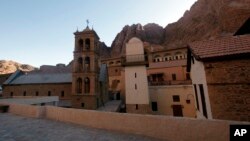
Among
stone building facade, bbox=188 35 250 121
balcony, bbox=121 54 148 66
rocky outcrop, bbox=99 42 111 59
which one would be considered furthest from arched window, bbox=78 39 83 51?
rocky outcrop, bbox=99 42 111 59

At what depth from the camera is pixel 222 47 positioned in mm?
8219

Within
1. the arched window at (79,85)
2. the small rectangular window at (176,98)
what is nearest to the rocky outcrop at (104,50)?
the arched window at (79,85)

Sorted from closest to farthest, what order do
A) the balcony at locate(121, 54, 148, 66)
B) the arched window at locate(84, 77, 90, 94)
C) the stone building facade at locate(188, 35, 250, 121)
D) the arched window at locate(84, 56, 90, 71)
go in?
the stone building facade at locate(188, 35, 250, 121)
the balcony at locate(121, 54, 148, 66)
the arched window at locate(84, 77, 90, 94)
the arched window at locate(84, 56, 90, 71)

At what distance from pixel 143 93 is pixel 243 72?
1554 centimetres

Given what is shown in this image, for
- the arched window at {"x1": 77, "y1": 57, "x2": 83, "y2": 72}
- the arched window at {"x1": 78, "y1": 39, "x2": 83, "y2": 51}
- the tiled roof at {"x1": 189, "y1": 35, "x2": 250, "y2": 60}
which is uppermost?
the arched window at {"x1": 78, "y1": 39, "x2": 83, "y2": 51}

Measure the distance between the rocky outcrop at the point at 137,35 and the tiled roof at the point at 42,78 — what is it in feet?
113

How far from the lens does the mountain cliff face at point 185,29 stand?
5559 centimetres

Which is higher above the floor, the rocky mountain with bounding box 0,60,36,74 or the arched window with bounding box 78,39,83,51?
the rocky mountain with bounding box 0,60,36,74

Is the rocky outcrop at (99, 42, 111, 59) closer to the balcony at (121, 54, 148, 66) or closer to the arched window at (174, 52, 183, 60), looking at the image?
the arched window at (174, 52, 183, 60)

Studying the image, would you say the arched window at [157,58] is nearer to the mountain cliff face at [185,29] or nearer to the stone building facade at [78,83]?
the mountain cliff face at [185,29]

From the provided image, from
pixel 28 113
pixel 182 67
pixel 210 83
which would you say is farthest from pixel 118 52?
pixel 210 83

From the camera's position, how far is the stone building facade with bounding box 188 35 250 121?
7106 millimetres

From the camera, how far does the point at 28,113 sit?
508 inches

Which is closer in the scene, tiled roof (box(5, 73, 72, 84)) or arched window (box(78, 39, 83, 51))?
arched window (box(78, 39, 83, 51))
